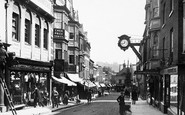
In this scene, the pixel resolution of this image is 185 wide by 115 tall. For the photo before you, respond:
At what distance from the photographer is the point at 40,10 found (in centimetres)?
2734

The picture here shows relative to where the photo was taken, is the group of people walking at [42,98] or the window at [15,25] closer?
the window at [15,25]

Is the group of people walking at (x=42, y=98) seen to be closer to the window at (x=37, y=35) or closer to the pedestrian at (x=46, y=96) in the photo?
the pedestrian at (x=46, y=96)

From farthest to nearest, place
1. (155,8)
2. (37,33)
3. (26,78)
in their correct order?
(155,8)
(37,33)
(26,78)

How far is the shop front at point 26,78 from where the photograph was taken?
22.1 m

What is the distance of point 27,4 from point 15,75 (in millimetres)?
5302

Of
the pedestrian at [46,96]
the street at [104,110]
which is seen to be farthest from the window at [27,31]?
the street at [104,110]

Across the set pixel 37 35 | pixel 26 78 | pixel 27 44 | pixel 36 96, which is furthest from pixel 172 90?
pixel 37 35

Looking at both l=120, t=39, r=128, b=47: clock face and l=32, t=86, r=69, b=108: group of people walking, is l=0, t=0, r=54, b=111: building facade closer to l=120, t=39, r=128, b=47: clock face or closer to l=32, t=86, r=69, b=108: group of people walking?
l=32, t=86, r=69, b=108: group of people walking

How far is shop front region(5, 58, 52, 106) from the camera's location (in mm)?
22078

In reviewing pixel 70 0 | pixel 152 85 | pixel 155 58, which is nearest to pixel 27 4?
pixel 155 58

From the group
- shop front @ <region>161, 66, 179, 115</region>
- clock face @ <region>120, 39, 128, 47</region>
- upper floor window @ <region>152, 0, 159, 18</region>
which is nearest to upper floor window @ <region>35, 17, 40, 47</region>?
shop front @ <region>161, 66, 179, 115</region>

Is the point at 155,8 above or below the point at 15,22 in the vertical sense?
above

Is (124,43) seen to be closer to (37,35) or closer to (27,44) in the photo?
(37,35)

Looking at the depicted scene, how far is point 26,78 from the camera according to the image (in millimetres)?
24828
